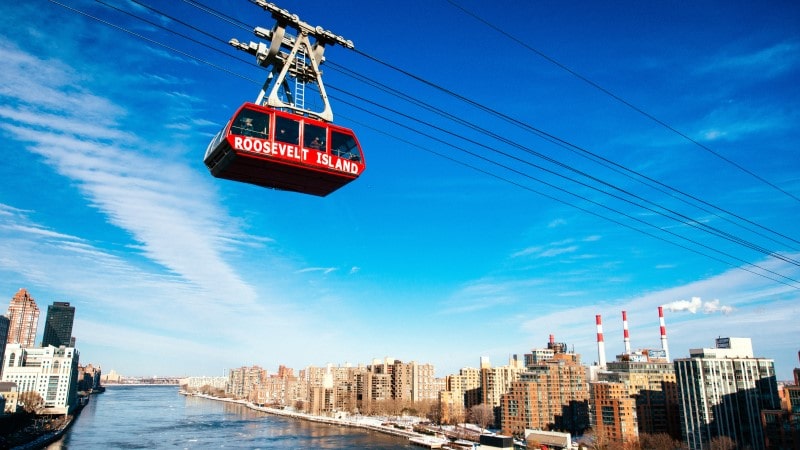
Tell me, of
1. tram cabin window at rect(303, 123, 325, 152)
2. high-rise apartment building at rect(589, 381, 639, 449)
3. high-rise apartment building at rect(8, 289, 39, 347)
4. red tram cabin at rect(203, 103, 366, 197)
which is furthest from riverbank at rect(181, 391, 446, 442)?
high-rise apartment building at rect(8, 289, 39, 347)

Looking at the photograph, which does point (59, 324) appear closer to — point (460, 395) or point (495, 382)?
point (460, 395)

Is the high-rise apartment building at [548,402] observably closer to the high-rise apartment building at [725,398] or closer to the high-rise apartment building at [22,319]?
the high-rise apartment building at [725,398]

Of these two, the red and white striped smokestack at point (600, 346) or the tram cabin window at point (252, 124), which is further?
the red and white striped smokestack at point (600, 346)

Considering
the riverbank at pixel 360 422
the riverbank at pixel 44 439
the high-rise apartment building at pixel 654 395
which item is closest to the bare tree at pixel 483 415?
the riverbank at pixel 360 422

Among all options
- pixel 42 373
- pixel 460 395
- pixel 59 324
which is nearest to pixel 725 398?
pixel 460 395

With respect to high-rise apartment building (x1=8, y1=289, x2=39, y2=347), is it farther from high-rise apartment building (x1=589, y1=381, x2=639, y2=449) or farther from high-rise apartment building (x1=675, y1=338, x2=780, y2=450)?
high-rise apartment building (x1=675, y1=338, x2=780, y2=450)

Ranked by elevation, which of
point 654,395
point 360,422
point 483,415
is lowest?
point 360,422

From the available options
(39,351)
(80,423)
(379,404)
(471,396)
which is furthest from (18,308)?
(471,396)
